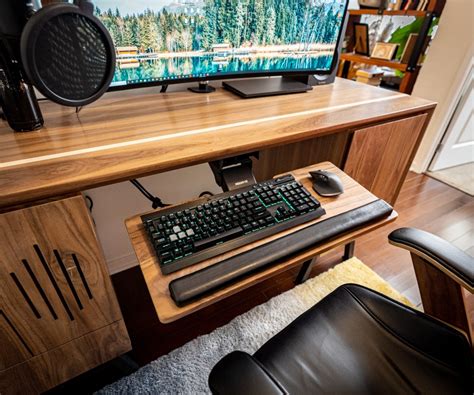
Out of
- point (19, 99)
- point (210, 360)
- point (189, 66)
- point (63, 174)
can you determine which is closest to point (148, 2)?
point (189, 66)

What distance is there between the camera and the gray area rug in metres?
0.95

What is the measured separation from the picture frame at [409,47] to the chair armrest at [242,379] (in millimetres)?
2214

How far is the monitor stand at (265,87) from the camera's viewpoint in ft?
3.11

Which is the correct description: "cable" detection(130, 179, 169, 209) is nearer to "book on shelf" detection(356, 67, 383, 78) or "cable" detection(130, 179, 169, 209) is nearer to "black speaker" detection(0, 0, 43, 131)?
"black speaker" detection(0, 0, 43, 131)

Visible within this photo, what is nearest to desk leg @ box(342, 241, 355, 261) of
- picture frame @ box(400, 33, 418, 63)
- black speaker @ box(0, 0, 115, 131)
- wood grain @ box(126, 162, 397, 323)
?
wood grain @ box(126, 162, 397, 323)

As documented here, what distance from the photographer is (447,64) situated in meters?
1.83

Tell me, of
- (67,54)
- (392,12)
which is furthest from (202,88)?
(392,12)

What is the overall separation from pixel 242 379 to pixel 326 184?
0.58m

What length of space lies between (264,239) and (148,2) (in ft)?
2.20

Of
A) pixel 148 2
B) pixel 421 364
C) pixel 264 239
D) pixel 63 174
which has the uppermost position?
pixel 148 2

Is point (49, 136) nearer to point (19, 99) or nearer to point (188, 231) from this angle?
point (19, 99)

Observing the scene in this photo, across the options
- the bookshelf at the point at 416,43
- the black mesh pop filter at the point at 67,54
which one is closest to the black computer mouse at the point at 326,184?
the black mesh pop filter at the point at 67,54

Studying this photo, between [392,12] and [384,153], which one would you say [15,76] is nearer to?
[384,153]

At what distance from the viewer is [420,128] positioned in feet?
3.58
